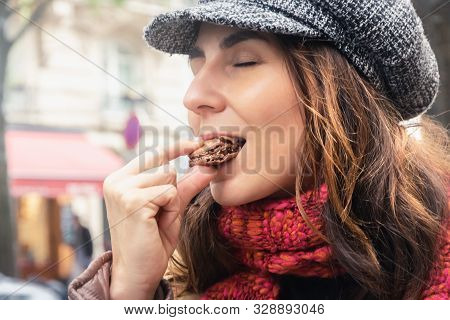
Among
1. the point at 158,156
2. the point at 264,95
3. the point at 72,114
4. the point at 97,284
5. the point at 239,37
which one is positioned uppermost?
the point at 72,114

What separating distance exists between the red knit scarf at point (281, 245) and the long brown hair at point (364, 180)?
21 millimetres

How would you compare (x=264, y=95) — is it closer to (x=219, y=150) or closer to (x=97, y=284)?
(x=219, y=150)

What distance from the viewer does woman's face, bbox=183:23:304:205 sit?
2.90 ft

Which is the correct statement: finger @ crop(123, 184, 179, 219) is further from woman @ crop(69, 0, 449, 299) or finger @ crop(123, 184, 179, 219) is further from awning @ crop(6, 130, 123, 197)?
awning @ crop(6, 130, 123, 197)

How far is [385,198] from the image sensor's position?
894 mm

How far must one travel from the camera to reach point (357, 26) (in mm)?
879

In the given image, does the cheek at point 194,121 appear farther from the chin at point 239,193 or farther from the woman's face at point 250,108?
the chin at point 239,193

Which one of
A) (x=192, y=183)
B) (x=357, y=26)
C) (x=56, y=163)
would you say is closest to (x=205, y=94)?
(x=192, y=183)

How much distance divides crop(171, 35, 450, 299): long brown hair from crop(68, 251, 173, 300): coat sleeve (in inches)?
12.1

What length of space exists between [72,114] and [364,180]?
4.14 m

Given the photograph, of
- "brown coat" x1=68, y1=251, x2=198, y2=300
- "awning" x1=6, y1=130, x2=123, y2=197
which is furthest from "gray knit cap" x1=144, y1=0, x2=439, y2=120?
"awning" x1=6, y1=130, x2=123, y2=197

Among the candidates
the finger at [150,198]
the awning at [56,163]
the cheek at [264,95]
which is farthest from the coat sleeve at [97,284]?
the awning at [56,163]
